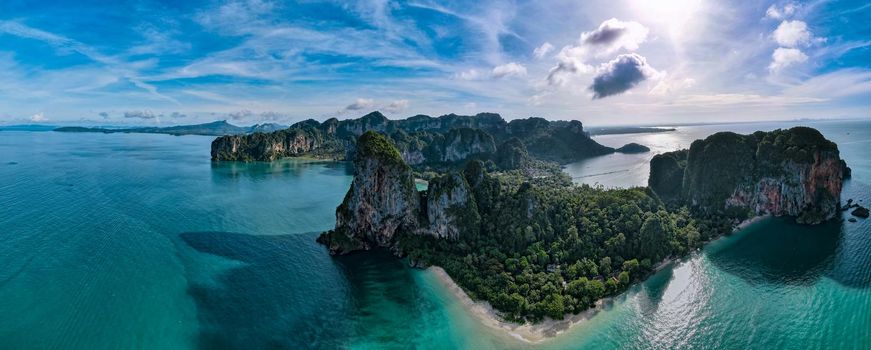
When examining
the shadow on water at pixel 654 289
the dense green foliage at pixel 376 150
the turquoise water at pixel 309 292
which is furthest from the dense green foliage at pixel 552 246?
the dense green foliage at pixel 376 150

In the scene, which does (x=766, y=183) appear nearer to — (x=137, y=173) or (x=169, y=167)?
(x=137, y=173)

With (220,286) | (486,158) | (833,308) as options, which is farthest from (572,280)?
(486,158)

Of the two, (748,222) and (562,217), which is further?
(748,222)

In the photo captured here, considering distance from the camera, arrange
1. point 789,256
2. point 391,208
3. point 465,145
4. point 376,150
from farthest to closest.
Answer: point 465,145
point 376,150
point 391,208
point 789,256

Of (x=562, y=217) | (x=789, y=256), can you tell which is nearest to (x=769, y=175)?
(x=789, y=256)

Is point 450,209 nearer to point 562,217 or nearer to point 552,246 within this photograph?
point 552,246

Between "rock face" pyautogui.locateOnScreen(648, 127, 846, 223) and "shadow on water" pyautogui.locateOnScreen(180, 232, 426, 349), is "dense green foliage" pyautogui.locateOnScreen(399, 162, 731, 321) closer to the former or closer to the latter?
"shadow on water" pyautogui.locateOnScreen(180, 232, 426, 349)
